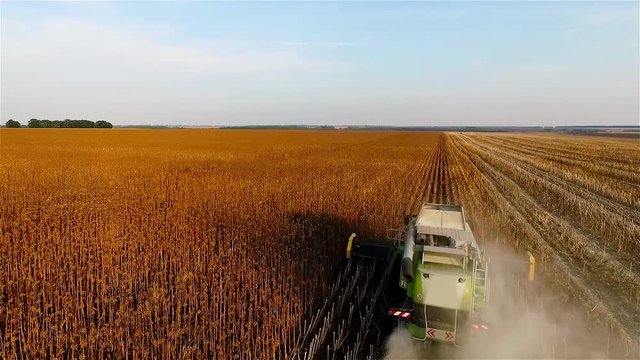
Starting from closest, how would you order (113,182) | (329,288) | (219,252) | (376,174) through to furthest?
(329,288) → (219,252) → (113,182) → (376,174)

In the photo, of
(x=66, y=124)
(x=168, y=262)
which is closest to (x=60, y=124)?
(x=66, y=124)

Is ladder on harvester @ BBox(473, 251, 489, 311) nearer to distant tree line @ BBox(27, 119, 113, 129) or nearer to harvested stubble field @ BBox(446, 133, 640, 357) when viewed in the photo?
harvested stubble field @ BBox(446, 133, 640, 357)

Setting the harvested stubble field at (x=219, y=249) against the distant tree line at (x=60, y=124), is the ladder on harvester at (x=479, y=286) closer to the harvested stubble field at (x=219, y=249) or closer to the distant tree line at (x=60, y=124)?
the harvested stubble field at (x=219, y=249)

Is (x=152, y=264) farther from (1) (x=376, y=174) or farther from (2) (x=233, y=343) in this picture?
(1) (x=376, y=174)

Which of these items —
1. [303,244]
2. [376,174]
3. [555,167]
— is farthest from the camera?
[555,167]

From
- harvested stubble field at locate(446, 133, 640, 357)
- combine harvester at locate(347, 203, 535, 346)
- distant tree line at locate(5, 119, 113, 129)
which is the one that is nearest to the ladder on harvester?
combine harvester at locate(347, 203, 535, 346)

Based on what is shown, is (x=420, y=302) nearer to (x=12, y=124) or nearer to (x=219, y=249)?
(x=219, y=249)

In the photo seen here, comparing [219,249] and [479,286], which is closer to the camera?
[479,286]

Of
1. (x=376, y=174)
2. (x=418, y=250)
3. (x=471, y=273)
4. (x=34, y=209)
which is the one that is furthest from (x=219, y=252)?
(x=376, y=174)
